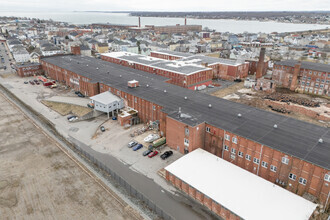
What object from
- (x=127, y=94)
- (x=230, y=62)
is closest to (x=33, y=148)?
(x=127, y=94)

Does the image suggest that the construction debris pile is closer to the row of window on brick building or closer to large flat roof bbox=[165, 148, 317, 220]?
the row of window on brick building

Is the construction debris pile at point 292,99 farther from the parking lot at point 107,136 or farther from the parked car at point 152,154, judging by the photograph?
the parked car at point 152,154

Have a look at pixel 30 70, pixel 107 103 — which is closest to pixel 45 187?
pixel 107 103

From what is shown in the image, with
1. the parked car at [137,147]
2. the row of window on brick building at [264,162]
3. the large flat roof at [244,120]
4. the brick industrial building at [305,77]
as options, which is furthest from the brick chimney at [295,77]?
the parked car at [137,147]

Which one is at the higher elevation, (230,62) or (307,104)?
(230,62)

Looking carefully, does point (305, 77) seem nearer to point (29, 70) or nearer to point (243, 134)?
point (243, 134)

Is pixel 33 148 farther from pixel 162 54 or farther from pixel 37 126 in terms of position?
pixel 162 54
